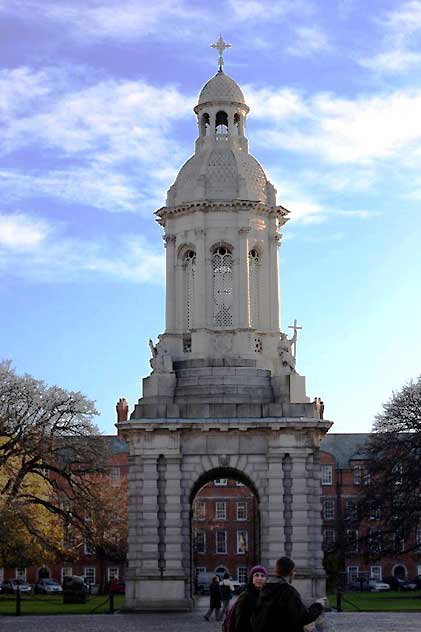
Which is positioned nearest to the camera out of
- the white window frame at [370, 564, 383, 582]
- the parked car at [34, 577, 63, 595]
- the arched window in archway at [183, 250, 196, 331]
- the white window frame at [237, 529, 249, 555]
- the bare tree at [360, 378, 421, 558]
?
the arched window in archway at [183, 250, 196, 331]

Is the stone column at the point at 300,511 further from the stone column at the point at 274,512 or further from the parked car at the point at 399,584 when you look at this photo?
the parked car at the point at 399,584

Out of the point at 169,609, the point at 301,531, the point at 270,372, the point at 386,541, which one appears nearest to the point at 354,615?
the point at 301,531

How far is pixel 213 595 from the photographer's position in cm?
3725

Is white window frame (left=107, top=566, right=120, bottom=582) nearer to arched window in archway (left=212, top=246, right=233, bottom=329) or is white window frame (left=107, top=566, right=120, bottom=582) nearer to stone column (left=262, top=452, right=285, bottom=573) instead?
arched window in archway (left=212, top=246, right=233, bottom=329)

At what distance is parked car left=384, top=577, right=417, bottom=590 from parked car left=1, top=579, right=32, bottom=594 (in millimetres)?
28210

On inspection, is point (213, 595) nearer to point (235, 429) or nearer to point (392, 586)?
point (235, 429)

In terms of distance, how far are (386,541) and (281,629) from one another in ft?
169

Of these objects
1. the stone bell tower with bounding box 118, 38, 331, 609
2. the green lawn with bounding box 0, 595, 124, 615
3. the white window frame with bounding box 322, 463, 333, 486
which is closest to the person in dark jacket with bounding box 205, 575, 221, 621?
the stone bell tower with bounding box 118, 38, 331, 609

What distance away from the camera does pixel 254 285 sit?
46000mm

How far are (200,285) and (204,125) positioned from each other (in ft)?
25.6

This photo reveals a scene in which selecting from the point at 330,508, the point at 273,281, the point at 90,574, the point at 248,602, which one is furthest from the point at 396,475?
the point at 248,602

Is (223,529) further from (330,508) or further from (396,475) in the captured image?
(396,475)

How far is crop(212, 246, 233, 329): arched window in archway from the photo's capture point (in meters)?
45.2

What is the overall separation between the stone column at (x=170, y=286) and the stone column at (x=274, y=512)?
24.5 feet
